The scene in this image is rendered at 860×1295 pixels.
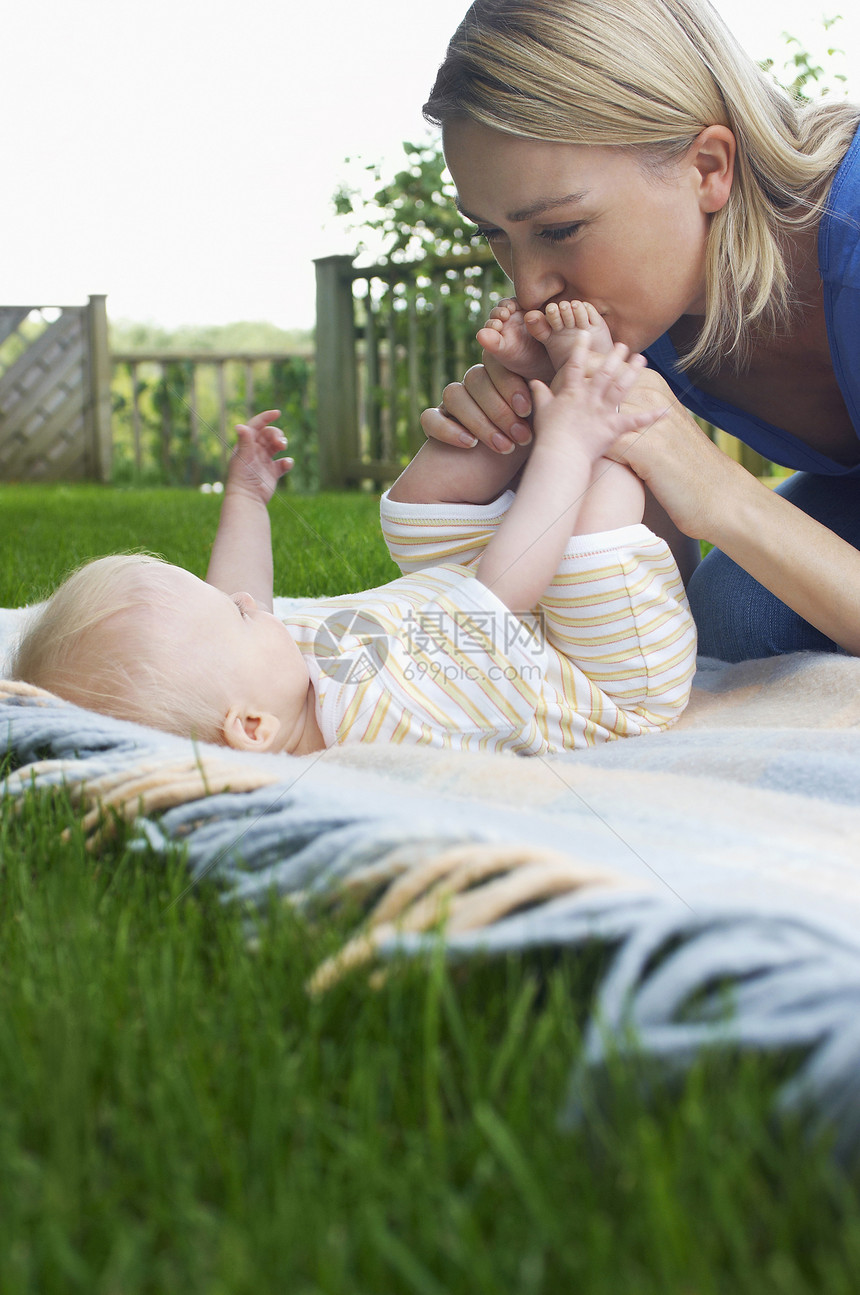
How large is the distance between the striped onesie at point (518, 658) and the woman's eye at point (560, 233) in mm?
348

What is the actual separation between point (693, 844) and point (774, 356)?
1.01 meters

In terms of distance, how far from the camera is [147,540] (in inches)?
95.3

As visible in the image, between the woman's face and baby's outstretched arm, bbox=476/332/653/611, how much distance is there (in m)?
0.08

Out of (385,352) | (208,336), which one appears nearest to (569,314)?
(385,352)

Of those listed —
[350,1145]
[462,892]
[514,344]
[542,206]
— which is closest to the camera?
[350,1145]

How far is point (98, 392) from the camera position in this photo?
21.0ft

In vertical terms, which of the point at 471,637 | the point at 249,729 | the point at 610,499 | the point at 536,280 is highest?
the point at 536,280

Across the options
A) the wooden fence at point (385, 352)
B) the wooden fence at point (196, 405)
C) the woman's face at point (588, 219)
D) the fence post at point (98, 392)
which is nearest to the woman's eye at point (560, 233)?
the woman's face at point (588, 219)

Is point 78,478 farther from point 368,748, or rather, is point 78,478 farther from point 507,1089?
point 507,1089

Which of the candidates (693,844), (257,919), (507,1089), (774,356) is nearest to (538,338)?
(774,356)

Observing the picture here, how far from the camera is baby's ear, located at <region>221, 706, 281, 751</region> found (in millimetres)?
Answer: 1007

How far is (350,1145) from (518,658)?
679mm

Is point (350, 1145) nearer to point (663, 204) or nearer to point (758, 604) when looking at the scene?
point (663, 204)

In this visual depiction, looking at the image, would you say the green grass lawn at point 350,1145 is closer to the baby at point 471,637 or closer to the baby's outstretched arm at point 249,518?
the baby at point 471,637
